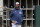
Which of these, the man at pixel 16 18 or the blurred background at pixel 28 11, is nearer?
the man at pixel 16 18

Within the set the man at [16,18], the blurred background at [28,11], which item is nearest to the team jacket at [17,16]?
the man at [16,18]

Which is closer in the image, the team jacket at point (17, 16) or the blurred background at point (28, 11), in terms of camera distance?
the team jacket at point (17, 16)

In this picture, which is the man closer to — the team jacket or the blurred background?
the team jacket

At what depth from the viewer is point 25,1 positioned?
5520mm

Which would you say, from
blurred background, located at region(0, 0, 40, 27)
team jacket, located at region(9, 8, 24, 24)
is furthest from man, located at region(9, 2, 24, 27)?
blurred background, located at region(0, 0, 40, 27)

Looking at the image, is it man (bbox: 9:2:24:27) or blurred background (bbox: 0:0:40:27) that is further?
blurred background (bbox: 0:0:40:27)

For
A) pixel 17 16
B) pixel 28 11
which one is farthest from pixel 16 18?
pixel 28 11

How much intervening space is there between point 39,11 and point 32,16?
0.41 m

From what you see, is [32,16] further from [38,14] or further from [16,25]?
[16,25]

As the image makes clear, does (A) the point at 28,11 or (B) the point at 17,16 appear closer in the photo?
(B) the point at 17,16

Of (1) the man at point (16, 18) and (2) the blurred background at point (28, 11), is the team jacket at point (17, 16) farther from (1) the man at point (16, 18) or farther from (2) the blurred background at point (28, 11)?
(2) the blurred background at point (28, 11)

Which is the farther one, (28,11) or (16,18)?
(28,11)

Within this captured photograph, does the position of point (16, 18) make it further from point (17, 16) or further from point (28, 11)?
point (28, 11)

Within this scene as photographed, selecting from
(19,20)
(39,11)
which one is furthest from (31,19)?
(19,20)
